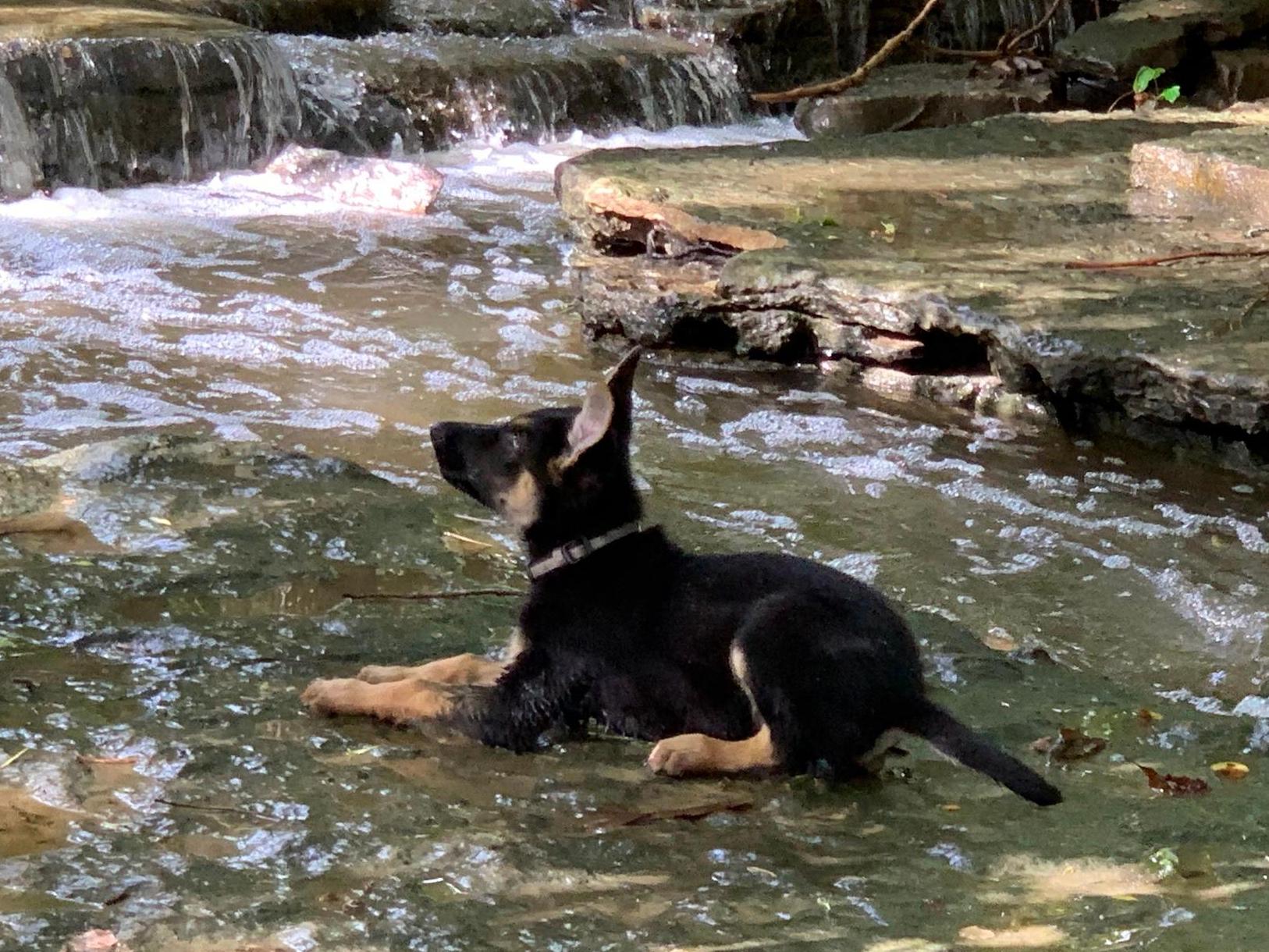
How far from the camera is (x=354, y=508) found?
506 cm

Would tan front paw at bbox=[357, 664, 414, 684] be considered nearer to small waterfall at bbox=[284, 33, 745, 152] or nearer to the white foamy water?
the white foamy water

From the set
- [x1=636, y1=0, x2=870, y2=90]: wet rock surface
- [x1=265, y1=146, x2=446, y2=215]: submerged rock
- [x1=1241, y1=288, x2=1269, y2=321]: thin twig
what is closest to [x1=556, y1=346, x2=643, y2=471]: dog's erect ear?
[x1=1241, y1=288, x2=1269, y2=321]: thin twig

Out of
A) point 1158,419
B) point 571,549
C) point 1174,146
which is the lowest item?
point 1158,419

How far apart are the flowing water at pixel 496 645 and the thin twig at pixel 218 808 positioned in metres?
0.01

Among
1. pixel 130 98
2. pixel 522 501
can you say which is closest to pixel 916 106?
pixel 130 98

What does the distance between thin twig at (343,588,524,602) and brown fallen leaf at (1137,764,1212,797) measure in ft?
6.24

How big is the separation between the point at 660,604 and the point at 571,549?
0.86ft

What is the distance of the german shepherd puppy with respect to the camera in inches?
132

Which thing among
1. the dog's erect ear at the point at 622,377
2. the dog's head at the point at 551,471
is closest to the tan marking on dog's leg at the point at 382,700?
the dog's head at the point at 551,471

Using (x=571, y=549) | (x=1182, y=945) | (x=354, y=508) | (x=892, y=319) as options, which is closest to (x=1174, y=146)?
(x=892, y=319)

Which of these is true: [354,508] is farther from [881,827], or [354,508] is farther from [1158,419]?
[1158,419]

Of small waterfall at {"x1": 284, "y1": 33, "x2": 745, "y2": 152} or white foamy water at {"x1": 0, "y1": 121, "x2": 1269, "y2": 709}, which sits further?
small waterfall at {"x1": 284, "y1": 33, "x2": 745, "y2": 152}

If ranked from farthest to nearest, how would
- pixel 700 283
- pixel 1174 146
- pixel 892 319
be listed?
1. pixel 1174 146
2. pixel 700 283
3. pixel 892 319

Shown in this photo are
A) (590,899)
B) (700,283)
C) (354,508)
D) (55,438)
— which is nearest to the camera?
(590,899)
